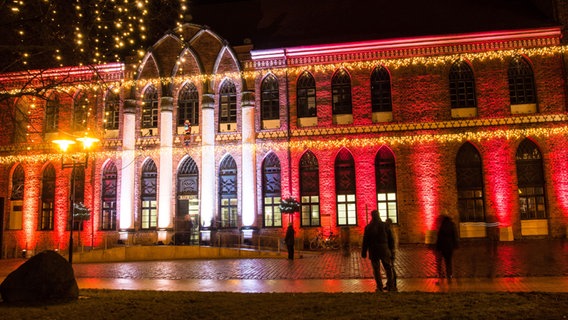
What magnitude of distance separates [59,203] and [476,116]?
22.6 m

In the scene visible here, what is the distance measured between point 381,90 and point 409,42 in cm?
272

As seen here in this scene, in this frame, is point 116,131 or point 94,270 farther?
point 116,131

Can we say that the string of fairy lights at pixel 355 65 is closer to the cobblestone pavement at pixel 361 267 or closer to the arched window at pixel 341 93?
the arched window at pixel 341 93

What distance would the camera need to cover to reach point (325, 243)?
926 inches

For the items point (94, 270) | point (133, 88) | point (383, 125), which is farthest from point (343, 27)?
point (94, 270)

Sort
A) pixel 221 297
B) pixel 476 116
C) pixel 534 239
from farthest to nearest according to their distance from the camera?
1. pixel 476 116
2. pixel 534 239
3. pixel 221 297

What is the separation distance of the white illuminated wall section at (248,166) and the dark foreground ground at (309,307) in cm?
1455

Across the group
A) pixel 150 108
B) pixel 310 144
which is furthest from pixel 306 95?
pixel 150 108

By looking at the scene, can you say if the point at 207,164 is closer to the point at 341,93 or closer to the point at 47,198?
the point at 341,93

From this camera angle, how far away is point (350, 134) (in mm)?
24938

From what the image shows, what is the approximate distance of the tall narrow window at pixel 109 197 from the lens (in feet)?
87.6

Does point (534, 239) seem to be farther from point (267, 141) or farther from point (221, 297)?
point (221, 297)

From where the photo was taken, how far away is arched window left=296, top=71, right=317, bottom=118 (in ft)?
84.4

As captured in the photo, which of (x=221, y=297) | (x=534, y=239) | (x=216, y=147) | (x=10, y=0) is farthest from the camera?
(x=216, y=147)
